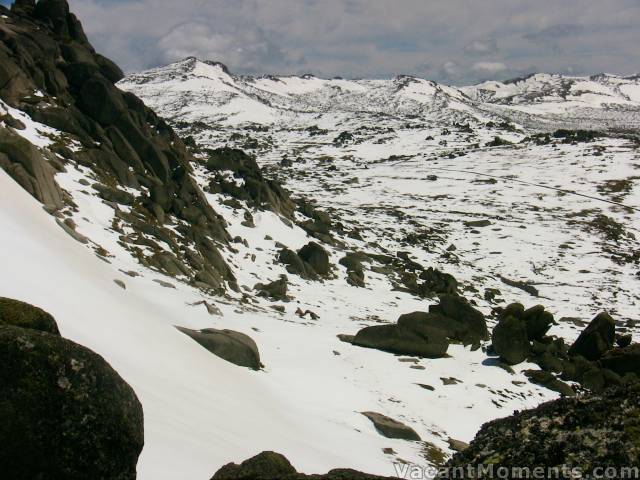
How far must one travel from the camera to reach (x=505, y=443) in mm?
5176

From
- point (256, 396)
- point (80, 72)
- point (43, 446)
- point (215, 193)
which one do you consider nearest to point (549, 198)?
point (215, 193)

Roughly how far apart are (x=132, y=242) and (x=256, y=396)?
13.2 meters

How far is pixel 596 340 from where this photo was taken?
23.5 m

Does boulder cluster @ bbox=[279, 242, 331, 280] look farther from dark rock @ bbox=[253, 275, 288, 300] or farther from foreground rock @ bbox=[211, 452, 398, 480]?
foreground rock @ bbox=[211, 452, 398, 480]

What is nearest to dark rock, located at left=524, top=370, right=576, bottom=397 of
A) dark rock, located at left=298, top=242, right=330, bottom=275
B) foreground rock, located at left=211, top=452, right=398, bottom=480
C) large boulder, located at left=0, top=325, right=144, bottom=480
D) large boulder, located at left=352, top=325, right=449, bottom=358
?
large boulder, located at left=352, top=325, right=449, bottom=358

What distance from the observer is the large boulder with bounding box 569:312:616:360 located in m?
23.4

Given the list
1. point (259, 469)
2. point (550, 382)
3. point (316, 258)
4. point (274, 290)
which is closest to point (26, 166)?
point (274, 290)

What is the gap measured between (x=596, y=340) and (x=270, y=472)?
2318cm

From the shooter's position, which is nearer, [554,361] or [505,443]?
[505,443]

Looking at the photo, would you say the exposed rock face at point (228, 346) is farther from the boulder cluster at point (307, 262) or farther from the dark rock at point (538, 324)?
the boulder cluster at point (307, 262)

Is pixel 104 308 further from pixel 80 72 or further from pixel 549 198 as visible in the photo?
pixel 549 198

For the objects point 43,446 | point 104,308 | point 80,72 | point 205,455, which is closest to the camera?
point 43,446

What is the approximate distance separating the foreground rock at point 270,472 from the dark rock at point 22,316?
2662 millimetres

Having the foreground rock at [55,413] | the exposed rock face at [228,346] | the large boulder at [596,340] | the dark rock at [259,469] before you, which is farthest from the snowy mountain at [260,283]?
the foreground rock at [55,413]
